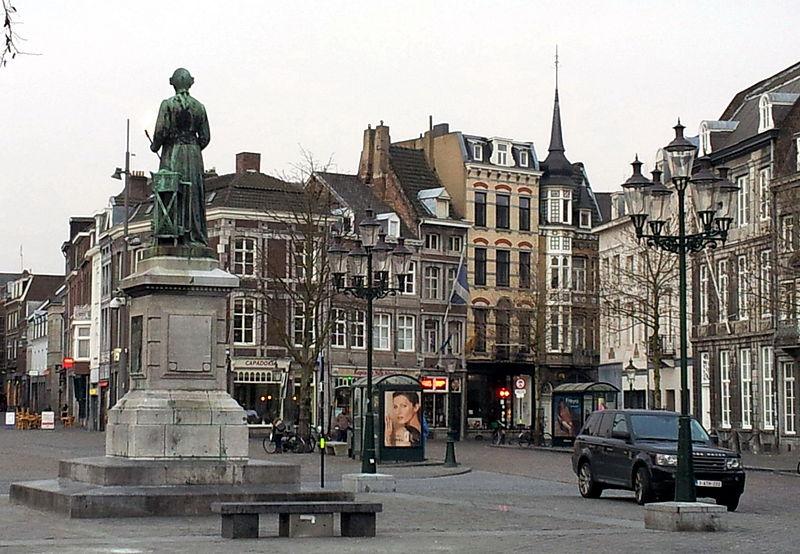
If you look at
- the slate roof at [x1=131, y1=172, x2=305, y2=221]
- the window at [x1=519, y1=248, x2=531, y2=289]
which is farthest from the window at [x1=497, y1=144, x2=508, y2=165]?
the slate roof at [x1=131, y1=172, x2=305, y2=221]

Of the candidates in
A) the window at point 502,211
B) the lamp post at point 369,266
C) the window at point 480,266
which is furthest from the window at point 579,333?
the lamp post at point 369,266

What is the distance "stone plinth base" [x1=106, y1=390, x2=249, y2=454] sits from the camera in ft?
73.3

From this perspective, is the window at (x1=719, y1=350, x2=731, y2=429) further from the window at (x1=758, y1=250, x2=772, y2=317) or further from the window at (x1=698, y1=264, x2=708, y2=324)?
the window at (x1=758, y1=250, x2=772, y2=317)

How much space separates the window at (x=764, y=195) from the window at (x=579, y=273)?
27.0 meters

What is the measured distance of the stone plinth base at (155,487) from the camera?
20.4 meters

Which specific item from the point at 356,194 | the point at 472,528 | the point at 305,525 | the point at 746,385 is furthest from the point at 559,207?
the point at 305,525

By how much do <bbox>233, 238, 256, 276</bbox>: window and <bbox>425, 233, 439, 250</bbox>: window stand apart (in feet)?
35.5

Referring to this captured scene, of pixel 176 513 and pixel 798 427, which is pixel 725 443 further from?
pixel 176 513

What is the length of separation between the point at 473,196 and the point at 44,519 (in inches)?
2461

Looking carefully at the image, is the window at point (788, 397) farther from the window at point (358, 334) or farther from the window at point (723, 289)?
the window at point (358, 334)

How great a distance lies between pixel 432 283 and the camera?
79125 mm

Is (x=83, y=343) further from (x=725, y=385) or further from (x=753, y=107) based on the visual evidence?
(x=753, y=107)

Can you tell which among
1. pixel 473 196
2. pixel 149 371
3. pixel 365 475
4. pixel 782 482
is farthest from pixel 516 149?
pixel 149 371

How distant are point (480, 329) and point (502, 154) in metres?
9.67
